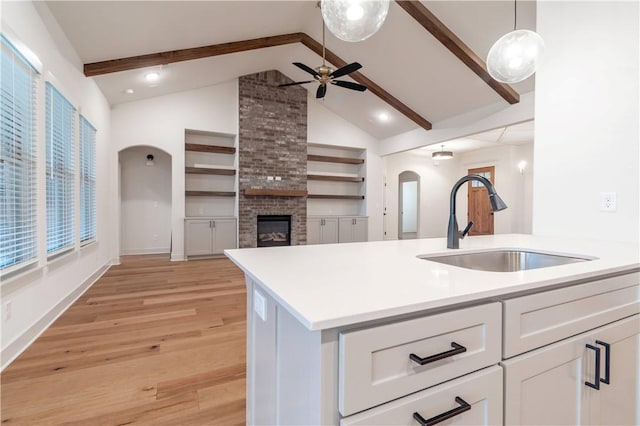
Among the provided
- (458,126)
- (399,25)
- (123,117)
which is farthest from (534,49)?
(123,117)

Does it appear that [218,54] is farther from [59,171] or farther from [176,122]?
[59,171]

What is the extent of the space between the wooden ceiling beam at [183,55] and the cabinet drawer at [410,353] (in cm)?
502

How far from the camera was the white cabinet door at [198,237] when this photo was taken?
19.7 feet

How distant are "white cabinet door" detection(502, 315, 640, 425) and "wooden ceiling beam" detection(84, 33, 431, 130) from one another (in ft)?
17.1

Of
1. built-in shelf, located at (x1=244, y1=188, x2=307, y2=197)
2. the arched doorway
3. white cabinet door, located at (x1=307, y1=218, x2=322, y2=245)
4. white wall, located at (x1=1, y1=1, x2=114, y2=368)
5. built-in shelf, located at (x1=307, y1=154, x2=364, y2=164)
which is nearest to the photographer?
white wall, located at (x1=1, y1=1, x2=114, y2=368)

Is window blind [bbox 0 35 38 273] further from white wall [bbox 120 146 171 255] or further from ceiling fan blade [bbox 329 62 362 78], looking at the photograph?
white wall [bbox 120 146 171 255]

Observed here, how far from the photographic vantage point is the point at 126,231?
6598 mm

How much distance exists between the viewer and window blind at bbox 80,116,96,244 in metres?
3.80

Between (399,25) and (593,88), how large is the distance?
3.24 metres

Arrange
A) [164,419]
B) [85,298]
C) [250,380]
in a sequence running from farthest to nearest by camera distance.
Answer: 1. [85,298]
2. [164,419]
3. [250,380]

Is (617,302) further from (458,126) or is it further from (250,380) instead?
(458,126)

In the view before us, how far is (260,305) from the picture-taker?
3.55 feet

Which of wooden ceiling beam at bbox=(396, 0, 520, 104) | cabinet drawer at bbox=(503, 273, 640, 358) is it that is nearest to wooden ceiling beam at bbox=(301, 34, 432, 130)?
wooden ceiling beam at bbox=(396, 0, 520, 104)

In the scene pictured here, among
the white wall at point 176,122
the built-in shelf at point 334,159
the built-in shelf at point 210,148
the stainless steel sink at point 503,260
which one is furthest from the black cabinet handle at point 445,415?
the built-in shelf at point 334,159
